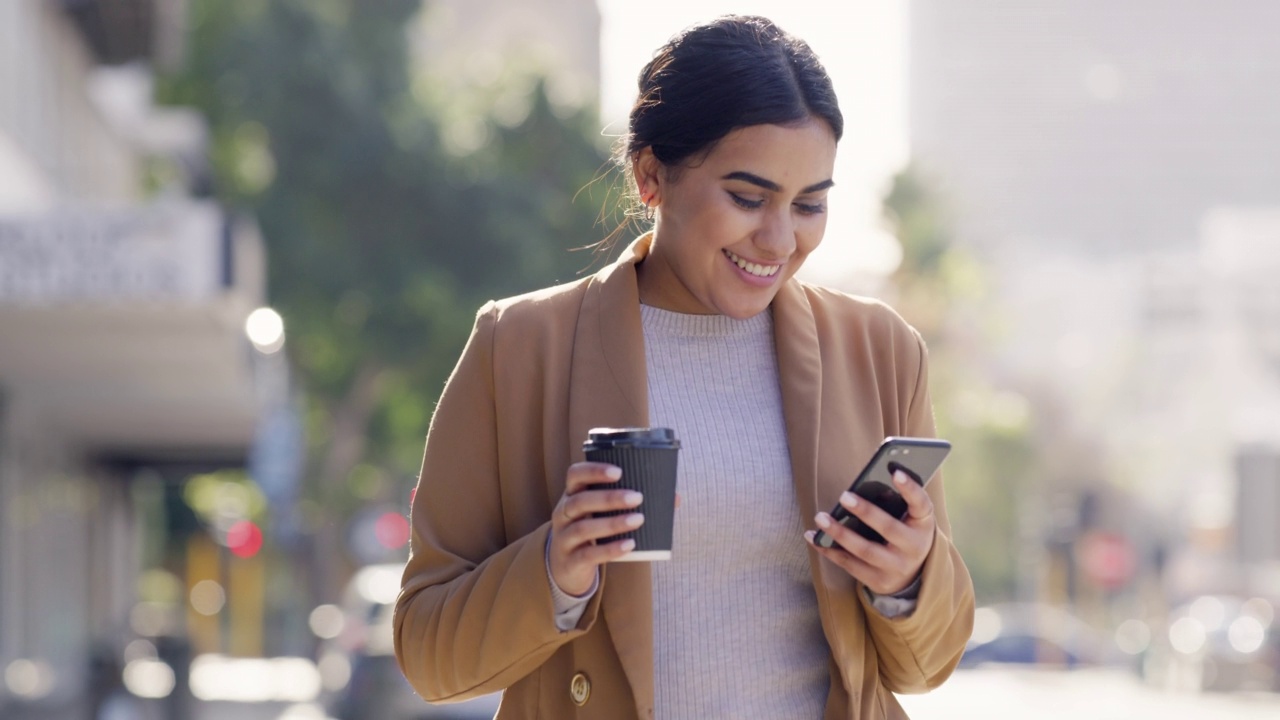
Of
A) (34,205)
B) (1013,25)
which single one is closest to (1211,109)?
(1013,25)

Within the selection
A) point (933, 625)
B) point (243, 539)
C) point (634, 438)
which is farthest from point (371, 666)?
point (243, 539)

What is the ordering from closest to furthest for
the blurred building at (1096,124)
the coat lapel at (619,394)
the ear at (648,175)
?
the coat lapel at (619,394) < the ear at (648,175) < the blurred building at (1096,124)

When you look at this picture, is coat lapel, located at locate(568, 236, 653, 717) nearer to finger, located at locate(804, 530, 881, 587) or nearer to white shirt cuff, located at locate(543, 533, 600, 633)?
white shirt cuff, located at locate(543, 533, 600, 633)

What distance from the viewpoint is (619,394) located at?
2.70 meters

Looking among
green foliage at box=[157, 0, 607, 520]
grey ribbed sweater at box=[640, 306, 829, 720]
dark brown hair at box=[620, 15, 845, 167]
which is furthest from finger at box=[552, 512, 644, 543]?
green foliage at box=[157, 0, 607, 520]

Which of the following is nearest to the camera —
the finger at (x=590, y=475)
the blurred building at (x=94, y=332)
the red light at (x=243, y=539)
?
the finger at (x=590, y=475)

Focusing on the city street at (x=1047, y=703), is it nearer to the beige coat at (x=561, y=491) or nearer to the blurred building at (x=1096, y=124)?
the beige coat at (x=561, y=491)

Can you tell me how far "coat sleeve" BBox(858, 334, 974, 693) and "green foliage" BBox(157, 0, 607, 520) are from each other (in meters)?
23.6

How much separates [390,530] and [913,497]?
91.1ft

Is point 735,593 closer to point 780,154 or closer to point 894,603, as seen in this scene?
point 894,603

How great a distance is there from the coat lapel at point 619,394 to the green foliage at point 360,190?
2342 cm

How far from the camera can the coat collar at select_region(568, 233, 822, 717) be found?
2.54 m

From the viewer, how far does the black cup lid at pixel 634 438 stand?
2.32 m

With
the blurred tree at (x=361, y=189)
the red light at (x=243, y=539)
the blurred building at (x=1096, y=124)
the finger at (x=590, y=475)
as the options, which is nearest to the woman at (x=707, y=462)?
the finger at (x=590, y=475)
